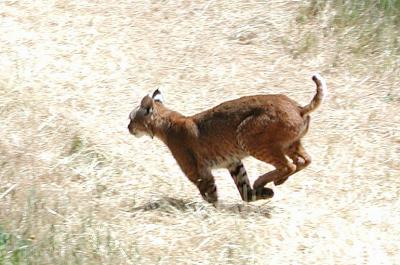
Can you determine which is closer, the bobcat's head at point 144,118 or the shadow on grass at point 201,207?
the shadow on grass at point 201,207

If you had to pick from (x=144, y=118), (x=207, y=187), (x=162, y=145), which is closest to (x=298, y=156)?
(x=207, y=187)

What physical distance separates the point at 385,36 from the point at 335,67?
0.67 m

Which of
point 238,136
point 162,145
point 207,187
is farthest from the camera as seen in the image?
point 162,145

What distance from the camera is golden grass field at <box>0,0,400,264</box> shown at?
748 cm

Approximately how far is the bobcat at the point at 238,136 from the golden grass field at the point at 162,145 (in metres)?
0.24

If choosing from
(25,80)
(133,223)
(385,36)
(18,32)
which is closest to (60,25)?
(18,32)

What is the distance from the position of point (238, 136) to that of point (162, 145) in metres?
1.49

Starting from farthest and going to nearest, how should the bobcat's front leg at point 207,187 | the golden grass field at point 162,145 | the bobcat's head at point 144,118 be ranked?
1. the bobcat's head at point 144,118
2. the bobcat's front leg at point 207,187
3. the golden grass field at point 162,145

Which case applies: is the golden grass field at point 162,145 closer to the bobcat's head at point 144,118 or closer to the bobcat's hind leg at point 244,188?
the bobcat's hind leg at point 244,188

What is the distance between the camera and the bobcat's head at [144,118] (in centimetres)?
865

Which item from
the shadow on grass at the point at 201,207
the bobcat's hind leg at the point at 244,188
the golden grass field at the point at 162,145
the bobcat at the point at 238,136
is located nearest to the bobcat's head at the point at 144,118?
the bobcat at the point at 238,136

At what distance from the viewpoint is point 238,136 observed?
805 centimetres

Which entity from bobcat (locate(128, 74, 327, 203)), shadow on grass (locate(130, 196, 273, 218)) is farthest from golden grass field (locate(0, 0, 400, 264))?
bobcat (locate(128, 74, 327, 203))

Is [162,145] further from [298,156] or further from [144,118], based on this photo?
[298,156]
